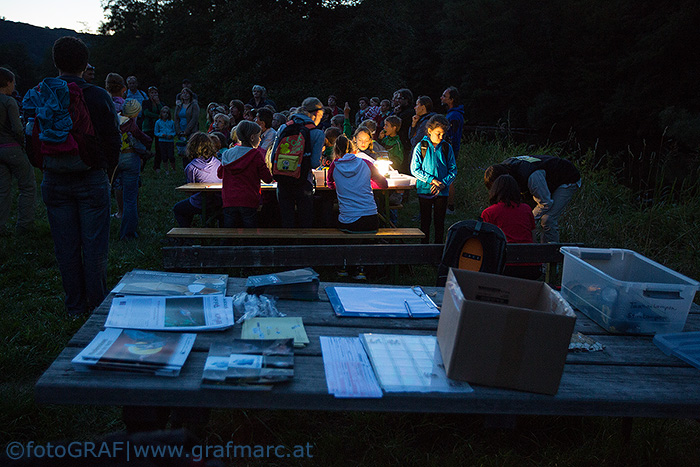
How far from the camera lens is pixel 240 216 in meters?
5.74

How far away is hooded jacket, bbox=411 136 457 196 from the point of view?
19.4 ft

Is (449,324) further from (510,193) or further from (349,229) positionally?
(349,229)

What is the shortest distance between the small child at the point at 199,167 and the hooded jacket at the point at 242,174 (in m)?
0.88

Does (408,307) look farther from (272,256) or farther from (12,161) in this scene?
(12,161)

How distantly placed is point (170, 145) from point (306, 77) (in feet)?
49.9

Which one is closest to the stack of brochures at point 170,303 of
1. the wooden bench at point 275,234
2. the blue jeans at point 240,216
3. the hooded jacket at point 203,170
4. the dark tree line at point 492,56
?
the wooden bench at point 275,234

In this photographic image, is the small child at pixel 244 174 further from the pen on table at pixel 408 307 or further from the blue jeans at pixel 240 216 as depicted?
the pen on table at pixel 408 307

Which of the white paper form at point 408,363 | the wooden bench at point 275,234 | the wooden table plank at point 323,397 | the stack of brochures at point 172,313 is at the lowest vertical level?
the wooden bench at point 275,234

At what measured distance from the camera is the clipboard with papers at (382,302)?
2322mm

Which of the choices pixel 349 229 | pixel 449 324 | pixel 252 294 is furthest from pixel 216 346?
pixel 349 229

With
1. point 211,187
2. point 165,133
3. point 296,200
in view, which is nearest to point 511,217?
point 296,200

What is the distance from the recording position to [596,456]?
2.46m

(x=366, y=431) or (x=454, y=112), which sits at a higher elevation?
(x=454, y=112)

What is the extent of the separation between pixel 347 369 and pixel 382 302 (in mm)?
723
